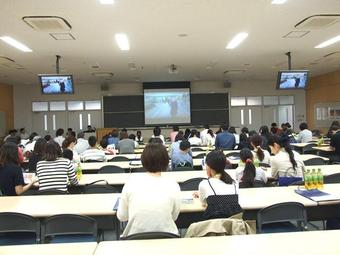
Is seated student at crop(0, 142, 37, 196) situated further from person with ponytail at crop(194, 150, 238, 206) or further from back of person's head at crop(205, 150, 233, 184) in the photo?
back of person's head at crop(205, 150, 233, 184)

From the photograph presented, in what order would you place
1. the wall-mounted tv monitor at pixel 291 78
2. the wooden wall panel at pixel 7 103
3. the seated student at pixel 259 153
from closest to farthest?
the seated student at pixel 259 153
the wall-mounted tv monitor at pixel 291 78
the wooden wall panel at pixel 7 103

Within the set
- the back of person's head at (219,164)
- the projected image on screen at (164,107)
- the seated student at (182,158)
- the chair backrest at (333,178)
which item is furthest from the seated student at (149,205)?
the projected image on screen at (164,107)

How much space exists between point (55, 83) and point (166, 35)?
11.4ft

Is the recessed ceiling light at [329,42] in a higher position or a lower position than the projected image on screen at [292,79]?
higher

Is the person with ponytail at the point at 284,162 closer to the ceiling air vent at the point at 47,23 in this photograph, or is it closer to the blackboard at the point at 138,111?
the ceiling air vent at the point at 47,23

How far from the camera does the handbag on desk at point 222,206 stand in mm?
2992

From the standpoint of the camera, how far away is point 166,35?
25.0 ft

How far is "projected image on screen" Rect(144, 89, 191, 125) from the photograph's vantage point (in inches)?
635

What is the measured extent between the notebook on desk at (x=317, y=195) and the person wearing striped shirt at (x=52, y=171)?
2.68 metres

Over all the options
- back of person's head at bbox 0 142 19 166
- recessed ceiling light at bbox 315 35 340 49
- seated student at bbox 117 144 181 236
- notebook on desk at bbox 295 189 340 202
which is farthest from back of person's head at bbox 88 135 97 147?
recessed ceiling light at bbox 315 35 340 49

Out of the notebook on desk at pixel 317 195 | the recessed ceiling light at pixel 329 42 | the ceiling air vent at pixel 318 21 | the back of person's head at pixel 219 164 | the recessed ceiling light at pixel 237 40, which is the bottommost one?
the notebook on desk at pixel 317 195

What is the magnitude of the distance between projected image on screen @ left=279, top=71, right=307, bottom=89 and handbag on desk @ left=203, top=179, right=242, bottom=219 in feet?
24.1

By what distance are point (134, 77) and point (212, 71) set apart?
3212 millimetres

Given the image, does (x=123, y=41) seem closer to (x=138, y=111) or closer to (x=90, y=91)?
(x=138, y=111)
